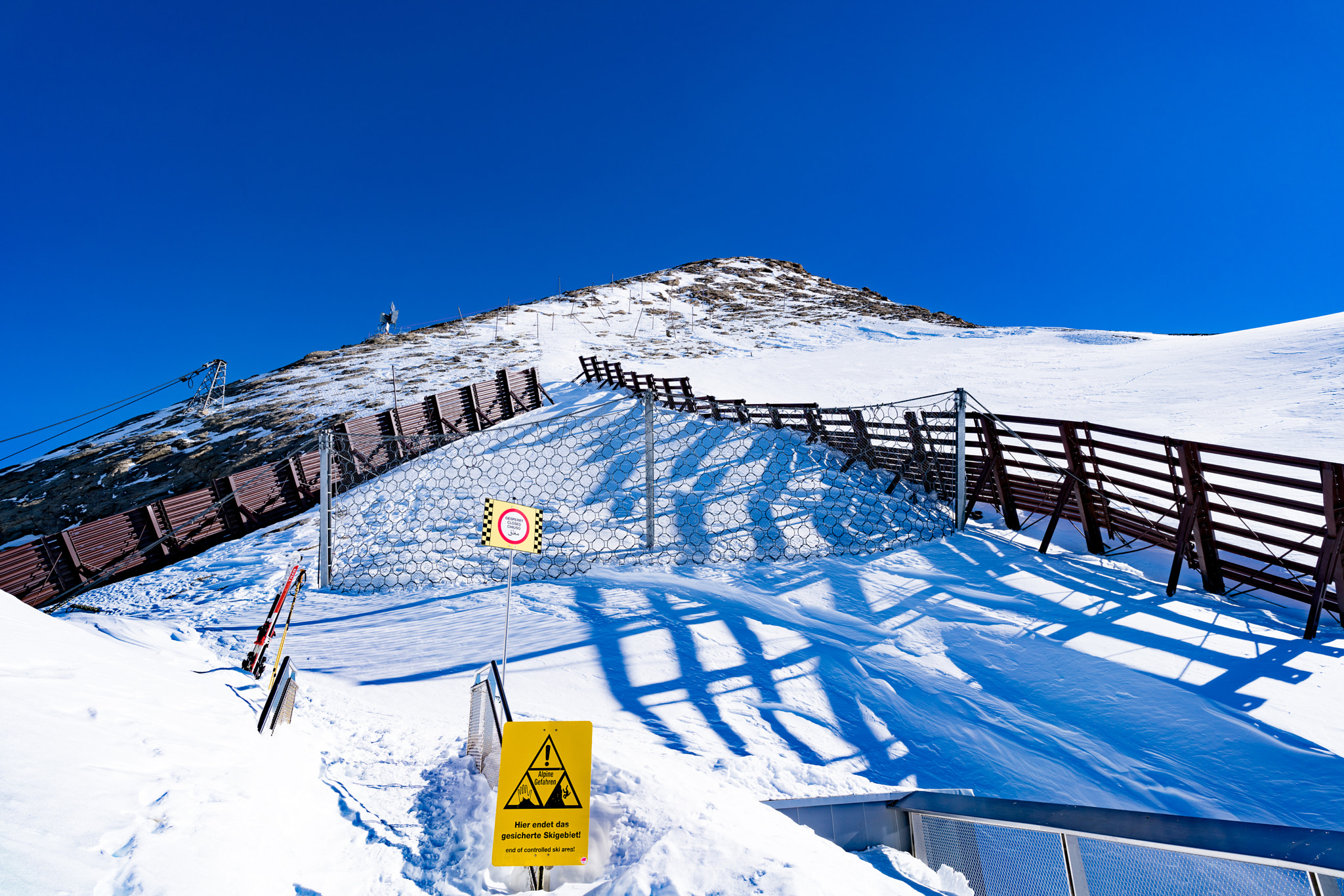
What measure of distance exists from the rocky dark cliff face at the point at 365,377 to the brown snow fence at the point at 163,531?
7616mm

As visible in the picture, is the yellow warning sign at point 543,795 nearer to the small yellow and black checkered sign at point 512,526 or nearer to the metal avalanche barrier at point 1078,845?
the metal avalanche barrier at point 1078,845

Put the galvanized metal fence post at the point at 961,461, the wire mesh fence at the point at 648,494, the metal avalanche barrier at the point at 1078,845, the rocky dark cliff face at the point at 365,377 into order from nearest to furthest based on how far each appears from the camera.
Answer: the metal avalanche barrier at the point at 1078,845 → the wire mesh fence at the point at 648,494 → the galvanized metal fence post at the point at 961,461 → the rocky dark cliff face at the point at 365,377

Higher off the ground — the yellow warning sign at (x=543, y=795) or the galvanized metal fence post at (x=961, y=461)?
the galvanized metal fence post at (x=961, y=461)

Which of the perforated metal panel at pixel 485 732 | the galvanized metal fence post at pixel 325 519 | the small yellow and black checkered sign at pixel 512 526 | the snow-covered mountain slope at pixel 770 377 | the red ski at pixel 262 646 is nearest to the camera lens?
the perforated metal panel at pixel 485 732

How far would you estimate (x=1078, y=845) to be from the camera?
180 cm

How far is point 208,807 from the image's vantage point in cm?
188

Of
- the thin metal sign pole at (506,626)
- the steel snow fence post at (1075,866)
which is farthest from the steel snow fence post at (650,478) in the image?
the steel snow fence post at (1075,866)

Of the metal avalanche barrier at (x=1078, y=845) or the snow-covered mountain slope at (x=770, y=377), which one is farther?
the snow-covered mountain slope at (x=770, y=377)

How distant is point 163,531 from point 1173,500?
17.1 metres

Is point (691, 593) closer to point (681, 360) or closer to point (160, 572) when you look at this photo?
point (160, 572)

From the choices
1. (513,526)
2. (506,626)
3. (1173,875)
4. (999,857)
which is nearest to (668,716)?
(506,626)

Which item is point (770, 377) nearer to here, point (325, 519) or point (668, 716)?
point (325, 519)

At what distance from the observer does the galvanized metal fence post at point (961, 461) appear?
299 inches

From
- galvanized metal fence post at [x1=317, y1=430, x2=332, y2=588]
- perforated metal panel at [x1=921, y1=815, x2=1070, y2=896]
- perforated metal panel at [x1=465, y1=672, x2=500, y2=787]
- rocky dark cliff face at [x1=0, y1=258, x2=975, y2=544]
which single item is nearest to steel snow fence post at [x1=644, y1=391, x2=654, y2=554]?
galvanized metal fence post at [x1=317, y1=430, x2=332, y2=588]
